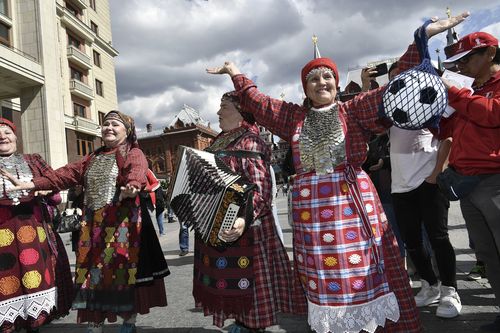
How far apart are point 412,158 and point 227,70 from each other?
1.70 metres

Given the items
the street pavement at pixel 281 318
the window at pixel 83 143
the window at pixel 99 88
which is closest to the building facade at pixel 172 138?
the window at pixel 99 88

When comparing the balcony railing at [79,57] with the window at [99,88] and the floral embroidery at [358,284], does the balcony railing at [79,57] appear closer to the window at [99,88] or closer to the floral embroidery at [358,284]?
the window at [99,88]

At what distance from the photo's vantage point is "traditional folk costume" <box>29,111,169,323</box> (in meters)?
2.78

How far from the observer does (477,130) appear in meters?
2.34

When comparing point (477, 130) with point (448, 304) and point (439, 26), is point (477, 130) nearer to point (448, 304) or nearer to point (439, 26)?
point (439, 26)

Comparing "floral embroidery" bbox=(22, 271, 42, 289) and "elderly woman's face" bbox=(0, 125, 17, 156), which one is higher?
"elderly woman's face" bbox=(0, 125, 17, 156)

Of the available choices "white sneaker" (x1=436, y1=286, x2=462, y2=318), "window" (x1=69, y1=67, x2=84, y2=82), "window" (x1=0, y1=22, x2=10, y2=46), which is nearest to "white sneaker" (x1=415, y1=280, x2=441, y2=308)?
"white sneaker" (x1=436, y1=286, x2=462, y2=318)

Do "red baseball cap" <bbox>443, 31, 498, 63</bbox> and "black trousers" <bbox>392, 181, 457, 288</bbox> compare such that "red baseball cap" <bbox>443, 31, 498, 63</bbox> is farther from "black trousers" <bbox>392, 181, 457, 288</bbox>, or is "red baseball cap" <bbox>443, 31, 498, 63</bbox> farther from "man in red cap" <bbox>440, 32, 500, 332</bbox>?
"black trousers" <bbox>392, 181, 457, 288</bbox>

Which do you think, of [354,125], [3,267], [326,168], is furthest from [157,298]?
[354,125]

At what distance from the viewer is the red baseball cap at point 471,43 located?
2.31 metres

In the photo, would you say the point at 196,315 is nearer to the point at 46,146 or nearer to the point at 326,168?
the point at 326,168

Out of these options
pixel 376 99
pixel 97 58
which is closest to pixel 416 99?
pixel 376 99

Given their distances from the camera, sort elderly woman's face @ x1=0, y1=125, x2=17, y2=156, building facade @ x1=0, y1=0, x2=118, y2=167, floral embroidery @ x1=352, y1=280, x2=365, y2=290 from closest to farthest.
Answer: floral embroidery @ x1=352, y1=280, x2=365, y2=290
elderly woman's face @ x1=0, y1=125, x2=17, y2=156
building facade @ x1=0, y1=0, x2=118, y2=167

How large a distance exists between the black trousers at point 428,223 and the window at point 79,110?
2949 cm
